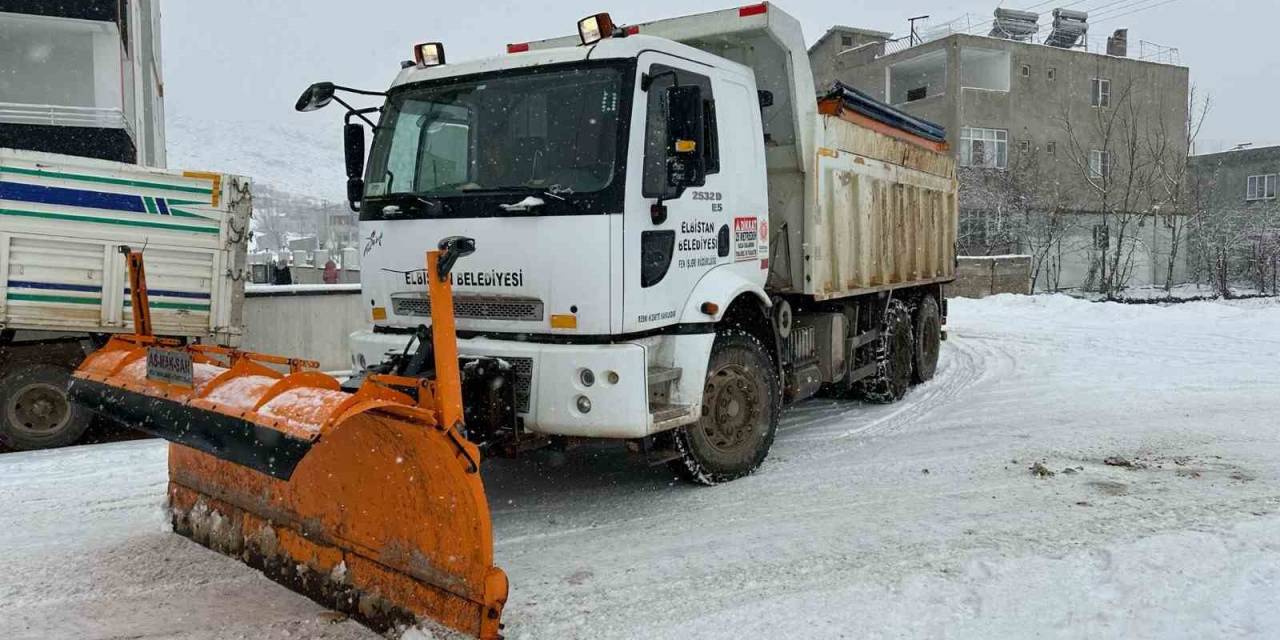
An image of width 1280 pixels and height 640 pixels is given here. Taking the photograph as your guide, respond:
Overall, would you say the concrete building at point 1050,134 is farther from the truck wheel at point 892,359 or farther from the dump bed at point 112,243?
the dump bed at point 112,243

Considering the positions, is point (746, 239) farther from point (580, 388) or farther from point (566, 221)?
point (580, 388)

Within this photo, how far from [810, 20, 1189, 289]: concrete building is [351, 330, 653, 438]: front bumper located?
30072 millimetres

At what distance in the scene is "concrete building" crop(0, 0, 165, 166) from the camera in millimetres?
16406

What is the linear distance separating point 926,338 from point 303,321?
7517 mm

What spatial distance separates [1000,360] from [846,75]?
29131 mm

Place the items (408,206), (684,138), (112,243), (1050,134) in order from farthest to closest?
1. (1050,134)
2. (112,243)
3. (408,206)
4. (684,138)

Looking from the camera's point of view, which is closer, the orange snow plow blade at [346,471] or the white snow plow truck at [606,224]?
the orange snow plow blade at [346,471]

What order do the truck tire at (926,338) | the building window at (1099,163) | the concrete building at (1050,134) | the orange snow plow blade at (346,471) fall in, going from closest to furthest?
the orange snow plow blade at (346,471) → the truck tire at (926,338) → the concrete building at (1050,134) → the building window at (1099,163)

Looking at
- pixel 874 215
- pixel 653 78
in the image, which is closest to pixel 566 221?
pixel 653 78

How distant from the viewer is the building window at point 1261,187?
41500 mm

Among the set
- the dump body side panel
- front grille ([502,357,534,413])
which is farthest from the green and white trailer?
the dump body side panel

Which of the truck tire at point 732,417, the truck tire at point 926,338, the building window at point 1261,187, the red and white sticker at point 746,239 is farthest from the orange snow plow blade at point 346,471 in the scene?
the building window at point 1261,187

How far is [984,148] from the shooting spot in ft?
113

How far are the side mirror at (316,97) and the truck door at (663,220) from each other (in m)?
1.85
